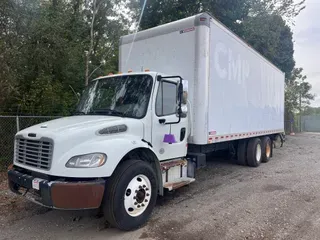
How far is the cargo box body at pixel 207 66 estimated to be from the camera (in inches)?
212

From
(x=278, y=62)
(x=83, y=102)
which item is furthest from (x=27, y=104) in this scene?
(x=278, y=62)

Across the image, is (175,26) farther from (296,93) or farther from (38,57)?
(296,93)

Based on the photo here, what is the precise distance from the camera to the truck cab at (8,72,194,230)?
11.2 feet

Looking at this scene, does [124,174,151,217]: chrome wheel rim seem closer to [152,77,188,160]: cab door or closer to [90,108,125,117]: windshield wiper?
[152,77,188,160]: cab door

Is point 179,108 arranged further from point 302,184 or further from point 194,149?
point 302,184

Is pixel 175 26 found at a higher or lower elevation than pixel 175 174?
higher

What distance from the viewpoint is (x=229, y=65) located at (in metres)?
6.50

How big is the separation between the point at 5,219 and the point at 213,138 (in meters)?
4.26

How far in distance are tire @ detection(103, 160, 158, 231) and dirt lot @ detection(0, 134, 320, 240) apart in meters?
0.21

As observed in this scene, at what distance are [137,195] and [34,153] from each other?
5.37ft

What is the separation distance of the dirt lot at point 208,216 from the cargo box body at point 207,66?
1.26 meters

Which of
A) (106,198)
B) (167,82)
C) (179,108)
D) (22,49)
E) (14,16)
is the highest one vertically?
(14,16)

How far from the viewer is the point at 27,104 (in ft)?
29.3

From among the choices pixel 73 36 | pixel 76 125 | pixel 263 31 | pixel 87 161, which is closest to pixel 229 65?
pixel 76 125
